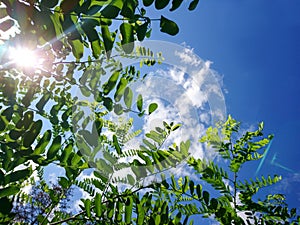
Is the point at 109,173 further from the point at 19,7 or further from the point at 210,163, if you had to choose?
the point at 210,163

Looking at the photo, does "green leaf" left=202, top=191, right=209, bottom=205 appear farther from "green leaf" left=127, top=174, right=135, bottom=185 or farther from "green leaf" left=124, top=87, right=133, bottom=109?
"green leaf" left=124, top=87, right=133, bottom=109

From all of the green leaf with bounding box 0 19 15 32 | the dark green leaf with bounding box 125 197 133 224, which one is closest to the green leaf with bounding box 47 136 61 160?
the dark green leaf with bounding box 125 197 133 224

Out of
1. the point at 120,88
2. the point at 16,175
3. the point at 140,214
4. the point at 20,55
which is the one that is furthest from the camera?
the point at 140,214

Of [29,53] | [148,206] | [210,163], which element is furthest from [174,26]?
[210,163]

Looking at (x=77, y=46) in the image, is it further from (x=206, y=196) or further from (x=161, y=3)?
(x=206, y=196)

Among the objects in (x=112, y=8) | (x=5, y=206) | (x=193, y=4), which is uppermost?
(x=193, y=4)

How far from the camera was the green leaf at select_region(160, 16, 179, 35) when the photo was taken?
Answer: 1.37 m

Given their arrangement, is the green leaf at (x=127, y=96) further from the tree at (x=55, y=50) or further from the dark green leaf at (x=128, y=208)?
the dark green leaf at (x=128, y=208)

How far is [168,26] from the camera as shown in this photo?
54.1 inches

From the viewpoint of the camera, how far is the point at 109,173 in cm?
196

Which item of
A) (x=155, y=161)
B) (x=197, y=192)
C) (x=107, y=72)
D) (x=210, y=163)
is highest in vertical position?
(x=210, y=163)

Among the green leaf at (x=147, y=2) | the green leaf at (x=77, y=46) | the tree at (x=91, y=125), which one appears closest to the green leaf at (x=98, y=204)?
the tree at (x=91, y=125)

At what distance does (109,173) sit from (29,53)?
81 centimetres

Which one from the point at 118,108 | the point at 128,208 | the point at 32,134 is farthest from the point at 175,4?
the point at 128,208
